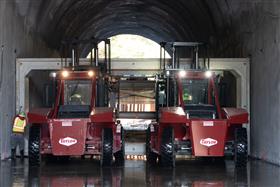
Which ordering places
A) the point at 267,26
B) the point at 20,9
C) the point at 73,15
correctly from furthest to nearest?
1. the point at 73,15
2. the point at 20,9
3. the point at 267,26

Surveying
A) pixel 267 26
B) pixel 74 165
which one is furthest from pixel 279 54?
pixel 74 165

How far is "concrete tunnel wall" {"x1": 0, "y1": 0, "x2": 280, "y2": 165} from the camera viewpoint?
64.4 ft

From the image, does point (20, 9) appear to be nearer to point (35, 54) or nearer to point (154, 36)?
point (35, 54)

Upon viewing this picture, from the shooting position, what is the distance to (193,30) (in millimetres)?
33438

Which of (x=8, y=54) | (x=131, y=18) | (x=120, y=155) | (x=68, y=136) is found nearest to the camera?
(x=68, y=136)

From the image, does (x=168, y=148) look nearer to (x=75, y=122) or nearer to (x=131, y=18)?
(x=75, y=122)

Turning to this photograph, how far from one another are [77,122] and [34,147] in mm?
1357

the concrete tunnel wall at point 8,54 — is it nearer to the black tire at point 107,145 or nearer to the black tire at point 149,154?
the black tire at point 107,145

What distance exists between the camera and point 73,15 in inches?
1250

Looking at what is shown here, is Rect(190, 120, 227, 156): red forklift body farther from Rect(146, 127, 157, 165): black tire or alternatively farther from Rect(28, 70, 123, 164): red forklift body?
Rect(146, 127, 157, 165): black tire

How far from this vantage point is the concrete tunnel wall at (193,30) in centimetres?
1964

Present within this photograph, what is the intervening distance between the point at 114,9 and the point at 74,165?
17.9m

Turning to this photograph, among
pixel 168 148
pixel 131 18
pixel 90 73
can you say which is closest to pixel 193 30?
pixel 131 18

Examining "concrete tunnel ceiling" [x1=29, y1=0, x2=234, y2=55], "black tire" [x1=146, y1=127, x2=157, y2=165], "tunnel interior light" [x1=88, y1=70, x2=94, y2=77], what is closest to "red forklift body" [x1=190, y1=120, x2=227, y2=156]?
"black tire" [x1=146, y1=127, x2=157, y2=165]
